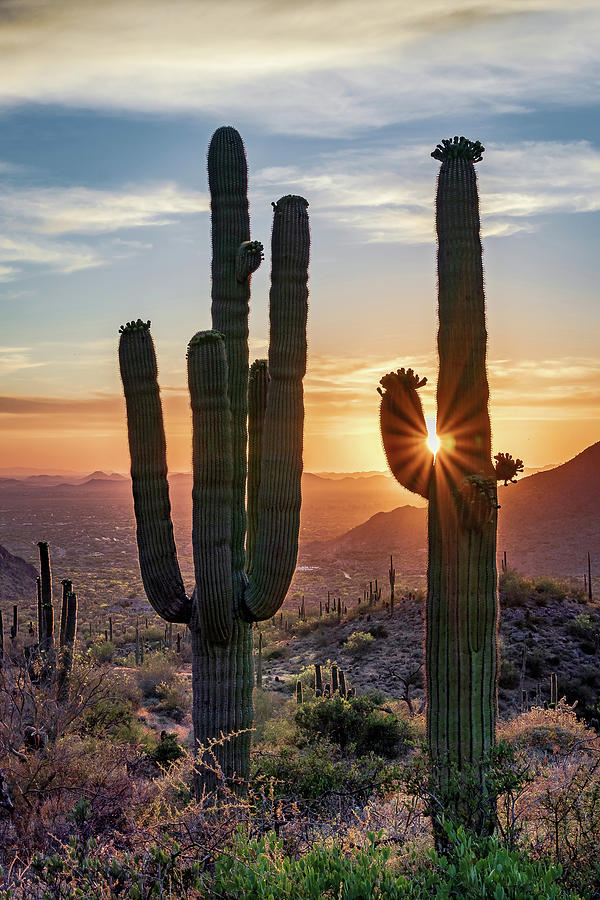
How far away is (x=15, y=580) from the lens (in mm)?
48688

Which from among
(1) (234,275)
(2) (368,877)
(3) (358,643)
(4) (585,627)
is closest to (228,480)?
(1) (234,275)

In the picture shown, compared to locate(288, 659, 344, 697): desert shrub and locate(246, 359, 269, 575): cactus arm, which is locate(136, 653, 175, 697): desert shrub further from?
locate(246, 359, 269, 575): cactus arm

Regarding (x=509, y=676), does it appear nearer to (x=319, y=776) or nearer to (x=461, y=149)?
(x=319, y=776)

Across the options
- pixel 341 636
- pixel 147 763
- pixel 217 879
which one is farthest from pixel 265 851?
pixel 341 636

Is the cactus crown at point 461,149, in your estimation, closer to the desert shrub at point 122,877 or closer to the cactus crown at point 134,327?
the cactus crown at point 134,327

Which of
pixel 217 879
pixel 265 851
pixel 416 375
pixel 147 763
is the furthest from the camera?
pixel 147 763

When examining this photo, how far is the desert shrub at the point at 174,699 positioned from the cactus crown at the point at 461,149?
17.1 meters

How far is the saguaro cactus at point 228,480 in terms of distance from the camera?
977 centimetres

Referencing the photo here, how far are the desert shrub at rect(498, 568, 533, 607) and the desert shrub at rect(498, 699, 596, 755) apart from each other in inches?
368

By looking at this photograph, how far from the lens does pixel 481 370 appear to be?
841 cm

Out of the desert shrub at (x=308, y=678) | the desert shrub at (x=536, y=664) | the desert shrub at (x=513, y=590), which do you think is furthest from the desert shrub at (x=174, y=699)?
the desert shrub at (x=513, y=590)

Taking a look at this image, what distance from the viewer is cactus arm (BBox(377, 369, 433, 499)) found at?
8.73 m

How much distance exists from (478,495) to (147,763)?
10317mm

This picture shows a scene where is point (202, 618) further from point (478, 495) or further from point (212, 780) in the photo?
point (478, 495)
